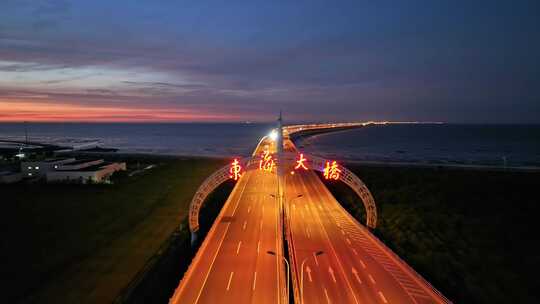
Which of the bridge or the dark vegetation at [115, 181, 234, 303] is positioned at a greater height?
Answer: the bridge

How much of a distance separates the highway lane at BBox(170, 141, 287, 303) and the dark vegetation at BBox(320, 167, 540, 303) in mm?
12750

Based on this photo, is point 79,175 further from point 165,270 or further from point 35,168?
point 165,270

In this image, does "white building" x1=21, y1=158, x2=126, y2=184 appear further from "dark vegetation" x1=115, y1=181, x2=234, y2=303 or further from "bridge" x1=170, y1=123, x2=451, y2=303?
"bridge" x1=170, y1=123, x2=451, y2=303

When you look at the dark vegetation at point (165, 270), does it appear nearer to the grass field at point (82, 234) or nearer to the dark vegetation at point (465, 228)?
the grass field at point (82, 234)

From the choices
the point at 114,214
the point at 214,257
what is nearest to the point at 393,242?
the point at 214,257

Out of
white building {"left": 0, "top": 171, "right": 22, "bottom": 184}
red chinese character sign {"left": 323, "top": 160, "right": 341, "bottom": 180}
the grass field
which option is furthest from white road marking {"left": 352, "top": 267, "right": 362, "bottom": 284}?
white building {"left": 0, "top": 171, "right": 22, "bottom": 184}

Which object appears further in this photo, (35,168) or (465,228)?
(35,168)

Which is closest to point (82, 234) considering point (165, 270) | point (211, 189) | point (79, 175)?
point (165, 270)

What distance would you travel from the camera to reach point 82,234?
124ft

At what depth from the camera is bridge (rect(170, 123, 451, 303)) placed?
23391 mm

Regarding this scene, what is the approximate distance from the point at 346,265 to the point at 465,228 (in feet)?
60.3

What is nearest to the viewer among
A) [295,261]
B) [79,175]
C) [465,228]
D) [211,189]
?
[295,261]

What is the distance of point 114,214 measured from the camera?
4541 centimetres

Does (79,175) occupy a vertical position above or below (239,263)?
above
